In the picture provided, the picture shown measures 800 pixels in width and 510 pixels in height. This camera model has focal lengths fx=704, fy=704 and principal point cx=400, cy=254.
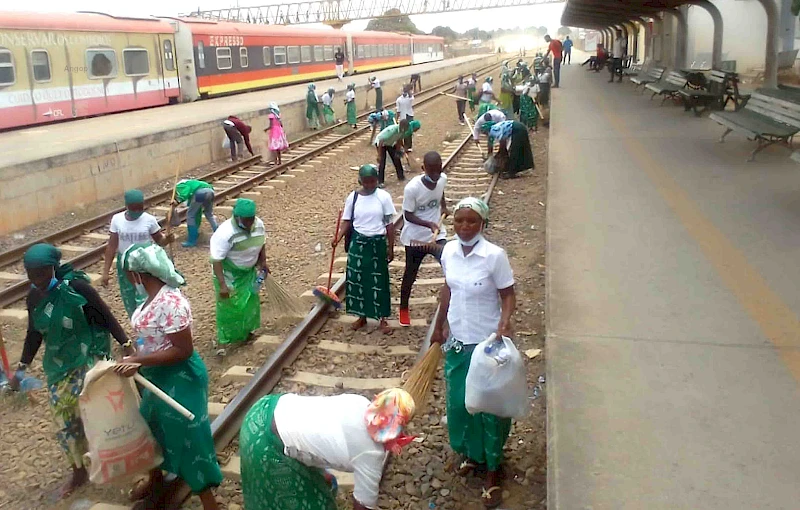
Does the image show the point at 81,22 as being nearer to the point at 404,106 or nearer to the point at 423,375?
the point at 404,106

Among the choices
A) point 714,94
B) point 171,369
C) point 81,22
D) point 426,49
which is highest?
point 426,49

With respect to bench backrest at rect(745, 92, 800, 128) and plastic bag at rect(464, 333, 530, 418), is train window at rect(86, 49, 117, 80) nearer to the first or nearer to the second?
bench backrest at rect(745, 92, 800, 128)

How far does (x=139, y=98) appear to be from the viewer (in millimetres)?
18891

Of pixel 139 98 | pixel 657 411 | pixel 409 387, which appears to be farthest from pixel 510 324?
pixel 139 98

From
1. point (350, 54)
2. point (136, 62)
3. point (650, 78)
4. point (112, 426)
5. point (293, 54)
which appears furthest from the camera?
point (350, 54)

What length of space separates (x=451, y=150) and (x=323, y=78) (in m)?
16.2

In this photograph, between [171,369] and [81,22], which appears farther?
[81,22]

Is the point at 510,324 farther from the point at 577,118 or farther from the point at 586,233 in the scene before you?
the point at 577,118

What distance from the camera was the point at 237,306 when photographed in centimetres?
594

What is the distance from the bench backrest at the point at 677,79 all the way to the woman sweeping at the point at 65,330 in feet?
55.7

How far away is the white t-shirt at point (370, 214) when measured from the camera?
20.0 ft

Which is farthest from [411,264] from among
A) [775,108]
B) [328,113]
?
[328,113]

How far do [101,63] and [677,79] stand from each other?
14758 millimetres

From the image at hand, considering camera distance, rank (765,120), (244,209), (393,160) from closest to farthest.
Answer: (244,209), (765,120), (393,160)
